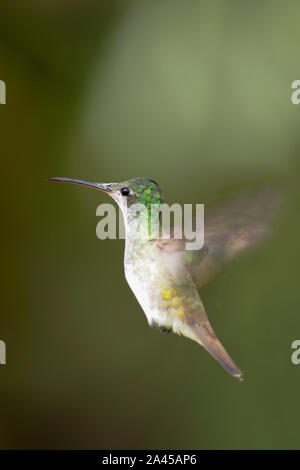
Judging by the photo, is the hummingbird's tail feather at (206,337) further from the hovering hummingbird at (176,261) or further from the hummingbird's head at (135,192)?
the hummingbird's head at (135,192)

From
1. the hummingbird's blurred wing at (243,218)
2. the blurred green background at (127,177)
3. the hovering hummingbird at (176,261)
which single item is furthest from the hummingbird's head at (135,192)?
the blurred green background at (127,177)

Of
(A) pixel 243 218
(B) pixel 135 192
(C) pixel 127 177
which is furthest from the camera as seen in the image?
(C) pixel 127 177

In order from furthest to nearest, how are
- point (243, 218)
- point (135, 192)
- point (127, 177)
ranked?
point (127, 177) < point (135, 192) < point (243, 218)

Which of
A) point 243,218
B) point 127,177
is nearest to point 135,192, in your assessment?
point 243,218

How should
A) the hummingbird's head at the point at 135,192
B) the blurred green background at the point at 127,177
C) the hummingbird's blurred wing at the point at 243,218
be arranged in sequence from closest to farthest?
1. the hummingbird's blurred wing at the point at 243,218
2. the hummingbird's head at the point at 135,192
3. the blurred green background at the point at 127,177

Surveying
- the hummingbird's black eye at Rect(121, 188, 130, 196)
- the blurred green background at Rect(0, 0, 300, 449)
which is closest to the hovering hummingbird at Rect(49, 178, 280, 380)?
the hummingbird's black eye at Rect(121, 188, 130, 196)

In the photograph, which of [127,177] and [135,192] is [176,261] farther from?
[127,177]
